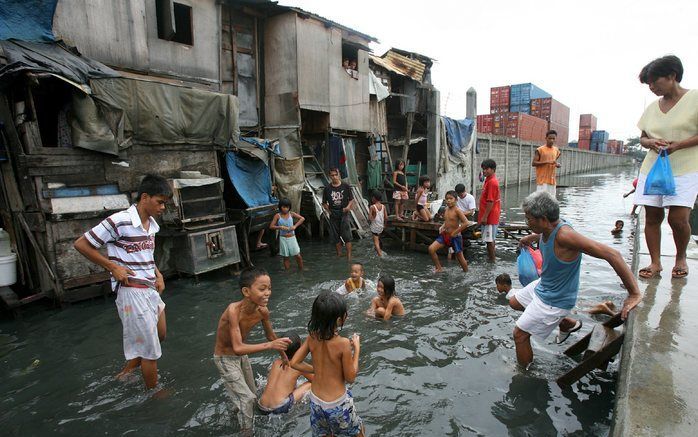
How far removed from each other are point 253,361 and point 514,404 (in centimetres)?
299

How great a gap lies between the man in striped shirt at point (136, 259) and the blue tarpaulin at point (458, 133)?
15527 mm

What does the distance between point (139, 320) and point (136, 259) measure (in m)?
0.58

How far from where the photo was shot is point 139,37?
9117 mm

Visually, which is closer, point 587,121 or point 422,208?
point 422,208

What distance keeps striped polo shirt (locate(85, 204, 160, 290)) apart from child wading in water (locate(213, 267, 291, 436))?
1014 mm

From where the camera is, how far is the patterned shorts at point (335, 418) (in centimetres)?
287

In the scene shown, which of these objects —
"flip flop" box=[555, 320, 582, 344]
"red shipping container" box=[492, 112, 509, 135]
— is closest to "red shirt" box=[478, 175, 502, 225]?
"flip flop" box=[555, 320, 582, 344]

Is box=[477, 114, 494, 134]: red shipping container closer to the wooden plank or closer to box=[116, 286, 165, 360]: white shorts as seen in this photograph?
the wooden plank

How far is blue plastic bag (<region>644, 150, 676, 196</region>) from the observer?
3904 millimetres

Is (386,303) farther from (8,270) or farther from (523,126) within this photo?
(523,126)

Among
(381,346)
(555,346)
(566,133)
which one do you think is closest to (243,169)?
(381,346)

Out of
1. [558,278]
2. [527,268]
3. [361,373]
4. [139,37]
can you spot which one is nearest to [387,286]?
[361,373]

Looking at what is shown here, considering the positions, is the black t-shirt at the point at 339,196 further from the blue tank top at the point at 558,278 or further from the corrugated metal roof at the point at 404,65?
the corrugated metal roof at the point at 404,65

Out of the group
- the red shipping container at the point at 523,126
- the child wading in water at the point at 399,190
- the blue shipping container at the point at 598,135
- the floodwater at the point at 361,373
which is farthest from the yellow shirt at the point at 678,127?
the blue shipping container at the point at 598,135
